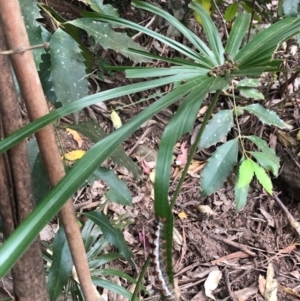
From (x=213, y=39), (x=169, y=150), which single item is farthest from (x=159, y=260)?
(x=213, y=39)

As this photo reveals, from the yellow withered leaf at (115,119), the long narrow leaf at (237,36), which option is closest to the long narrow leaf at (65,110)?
the long narrow leaf at (237,36)

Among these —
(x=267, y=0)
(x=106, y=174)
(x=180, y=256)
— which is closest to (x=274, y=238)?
(x=180, y=256)

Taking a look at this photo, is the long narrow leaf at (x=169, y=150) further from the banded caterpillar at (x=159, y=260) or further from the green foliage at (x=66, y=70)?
the green foliage at (x=66, y=70)

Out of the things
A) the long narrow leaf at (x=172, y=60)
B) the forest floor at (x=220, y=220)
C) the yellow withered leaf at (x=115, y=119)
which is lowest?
the forest floor at (x=220, y=220)

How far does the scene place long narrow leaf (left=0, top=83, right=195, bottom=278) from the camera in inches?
14.4

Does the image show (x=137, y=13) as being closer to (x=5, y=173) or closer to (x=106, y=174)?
(x=106, y=174)

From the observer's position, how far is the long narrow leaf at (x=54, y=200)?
37 centimetres

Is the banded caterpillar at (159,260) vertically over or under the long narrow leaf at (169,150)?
under

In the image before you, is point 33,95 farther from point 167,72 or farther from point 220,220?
point 220,220

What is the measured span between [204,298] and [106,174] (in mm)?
872

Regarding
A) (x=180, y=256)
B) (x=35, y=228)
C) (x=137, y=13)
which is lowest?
(x=180, y=256)

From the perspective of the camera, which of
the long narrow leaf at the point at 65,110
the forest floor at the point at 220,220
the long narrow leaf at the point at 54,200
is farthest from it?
the forest floor at the point at 220,220

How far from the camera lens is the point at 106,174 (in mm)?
828

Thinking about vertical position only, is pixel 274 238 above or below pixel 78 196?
below
